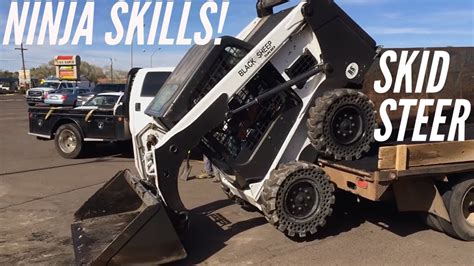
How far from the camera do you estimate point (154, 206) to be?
4797 millimetres

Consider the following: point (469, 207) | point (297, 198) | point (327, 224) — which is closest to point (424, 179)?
point (469, 207)

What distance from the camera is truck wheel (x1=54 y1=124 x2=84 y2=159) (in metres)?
12.6

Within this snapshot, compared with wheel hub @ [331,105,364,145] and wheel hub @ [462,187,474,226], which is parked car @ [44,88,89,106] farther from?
wheel hub @ [462,187,474,226]

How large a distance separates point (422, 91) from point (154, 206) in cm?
610

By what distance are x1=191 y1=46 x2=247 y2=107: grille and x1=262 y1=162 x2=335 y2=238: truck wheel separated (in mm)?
1243

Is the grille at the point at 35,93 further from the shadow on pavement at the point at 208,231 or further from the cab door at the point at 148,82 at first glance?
the shadow on pavement at the point at 208,231

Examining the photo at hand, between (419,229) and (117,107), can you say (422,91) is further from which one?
(117,107)

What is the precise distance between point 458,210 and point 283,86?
254cm

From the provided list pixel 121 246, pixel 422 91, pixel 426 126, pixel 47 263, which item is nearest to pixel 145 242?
pixel 121 246

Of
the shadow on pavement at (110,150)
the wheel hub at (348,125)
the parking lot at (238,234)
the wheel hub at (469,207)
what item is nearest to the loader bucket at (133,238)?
the parking lot at (238,234)

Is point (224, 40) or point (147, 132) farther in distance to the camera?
point (147, 132)

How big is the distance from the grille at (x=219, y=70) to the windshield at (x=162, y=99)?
298 mm

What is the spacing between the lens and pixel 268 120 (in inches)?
233

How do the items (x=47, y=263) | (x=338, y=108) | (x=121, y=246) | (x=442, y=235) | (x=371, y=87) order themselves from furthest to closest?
1. (x=371, y=87)
2. (x=442, y=235)
3. (x=338, y=108)
4. (x=47, y=263)
5. (x=121, y=246)
